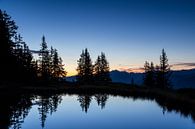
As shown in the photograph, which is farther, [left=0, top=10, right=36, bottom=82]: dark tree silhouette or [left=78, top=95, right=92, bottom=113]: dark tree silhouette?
[left=0, top=10, right=36, bottom=82]: dark tree silhouette

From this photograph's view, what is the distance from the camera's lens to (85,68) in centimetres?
10269

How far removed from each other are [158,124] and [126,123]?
7.21 feet

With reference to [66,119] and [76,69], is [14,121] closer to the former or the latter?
[66,119]

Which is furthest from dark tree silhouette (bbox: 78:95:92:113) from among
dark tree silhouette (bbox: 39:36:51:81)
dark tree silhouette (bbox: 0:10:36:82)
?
dark tree silhouette (bbox: 39:36:51:81)

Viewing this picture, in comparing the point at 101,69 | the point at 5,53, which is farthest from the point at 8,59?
the point at 101,69

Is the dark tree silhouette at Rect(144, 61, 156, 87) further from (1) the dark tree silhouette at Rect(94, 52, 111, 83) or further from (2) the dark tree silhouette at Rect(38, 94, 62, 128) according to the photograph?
(2) the dark tree silhouette at Rect(38, 94, 62, 128)

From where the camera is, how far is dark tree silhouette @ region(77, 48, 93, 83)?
102 meters

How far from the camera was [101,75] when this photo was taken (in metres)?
107

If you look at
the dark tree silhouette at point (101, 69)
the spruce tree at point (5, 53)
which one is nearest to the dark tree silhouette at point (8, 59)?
the spruce tree at point (5, 53)

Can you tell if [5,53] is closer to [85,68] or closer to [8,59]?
[8,59]

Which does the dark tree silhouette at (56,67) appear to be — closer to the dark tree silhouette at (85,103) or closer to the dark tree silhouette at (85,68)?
the dark tree silhouette at (85,68)

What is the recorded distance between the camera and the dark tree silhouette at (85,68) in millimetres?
102125

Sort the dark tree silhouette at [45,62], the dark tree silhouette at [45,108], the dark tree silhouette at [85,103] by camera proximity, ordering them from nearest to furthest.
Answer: the dark tree silhouette at [45,108] → the dark tree silhouette at [85,103] → the dark tree silhouette at [45,62]

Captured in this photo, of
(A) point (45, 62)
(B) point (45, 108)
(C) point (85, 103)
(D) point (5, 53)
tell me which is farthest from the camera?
(A) point (45, 62)
